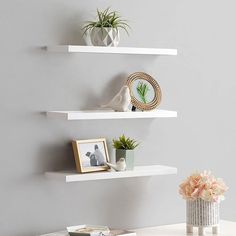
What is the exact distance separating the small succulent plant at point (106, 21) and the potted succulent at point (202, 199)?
0.82 metres

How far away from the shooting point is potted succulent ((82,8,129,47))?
10.4ft

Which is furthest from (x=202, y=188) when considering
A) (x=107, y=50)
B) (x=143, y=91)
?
(x=107, y=50)

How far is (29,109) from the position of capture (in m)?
3.11

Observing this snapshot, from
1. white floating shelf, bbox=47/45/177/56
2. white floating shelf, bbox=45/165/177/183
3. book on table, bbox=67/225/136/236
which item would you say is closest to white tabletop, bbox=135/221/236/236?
book on table, bbox=67/225/136/236

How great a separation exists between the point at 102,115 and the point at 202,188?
604 mm

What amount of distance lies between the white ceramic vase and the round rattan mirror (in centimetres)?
51

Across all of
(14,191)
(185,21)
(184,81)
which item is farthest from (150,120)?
(14,191)

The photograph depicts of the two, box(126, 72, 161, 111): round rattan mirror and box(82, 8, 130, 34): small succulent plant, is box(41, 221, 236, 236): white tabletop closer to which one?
box(126, 72, 161, 111): round rattan mirror

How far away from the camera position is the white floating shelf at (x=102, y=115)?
305cm

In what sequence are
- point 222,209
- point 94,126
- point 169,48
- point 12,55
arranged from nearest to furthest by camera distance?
point 12,55 → point 94,126 → point 169,48 → point 222,209

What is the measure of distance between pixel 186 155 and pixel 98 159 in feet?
1.93

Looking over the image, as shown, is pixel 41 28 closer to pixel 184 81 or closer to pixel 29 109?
pixel 29 109

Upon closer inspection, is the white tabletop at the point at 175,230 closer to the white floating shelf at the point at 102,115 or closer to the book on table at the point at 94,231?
the book on table at the point at 94,231

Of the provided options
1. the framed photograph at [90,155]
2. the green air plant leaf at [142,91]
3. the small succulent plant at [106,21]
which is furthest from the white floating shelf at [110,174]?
the small succulent plant at [106,21]
